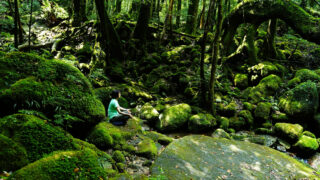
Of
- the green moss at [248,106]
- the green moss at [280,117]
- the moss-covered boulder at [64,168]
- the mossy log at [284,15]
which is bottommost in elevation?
the green moss at [280,117]

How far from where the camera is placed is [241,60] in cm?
1113

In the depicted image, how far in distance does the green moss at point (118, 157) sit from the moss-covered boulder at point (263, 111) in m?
6.35

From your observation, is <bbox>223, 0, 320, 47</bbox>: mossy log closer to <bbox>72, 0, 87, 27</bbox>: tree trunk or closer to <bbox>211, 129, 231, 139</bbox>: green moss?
<bbox>211, 129, 231, 139</bbox>: green moss

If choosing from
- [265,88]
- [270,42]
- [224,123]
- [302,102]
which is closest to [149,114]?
[224,123]

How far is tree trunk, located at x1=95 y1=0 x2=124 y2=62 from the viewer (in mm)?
9492

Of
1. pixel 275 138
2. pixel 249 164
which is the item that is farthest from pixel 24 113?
pixel 275 138

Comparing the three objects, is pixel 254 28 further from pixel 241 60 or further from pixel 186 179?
pixel 186 179

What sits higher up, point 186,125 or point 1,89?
point 1,89

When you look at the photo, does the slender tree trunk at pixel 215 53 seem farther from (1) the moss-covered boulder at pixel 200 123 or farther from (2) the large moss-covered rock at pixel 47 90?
(2) the large moss-covered rock at pixel 47 90

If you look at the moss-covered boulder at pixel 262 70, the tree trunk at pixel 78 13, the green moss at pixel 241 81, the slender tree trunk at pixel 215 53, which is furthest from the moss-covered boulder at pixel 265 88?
the tree trunk at pixel 78 13

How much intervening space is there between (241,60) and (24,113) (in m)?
11.1

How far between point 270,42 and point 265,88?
360 cm

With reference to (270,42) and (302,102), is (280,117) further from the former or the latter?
(270,42)

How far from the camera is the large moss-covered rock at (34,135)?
2.25 m
